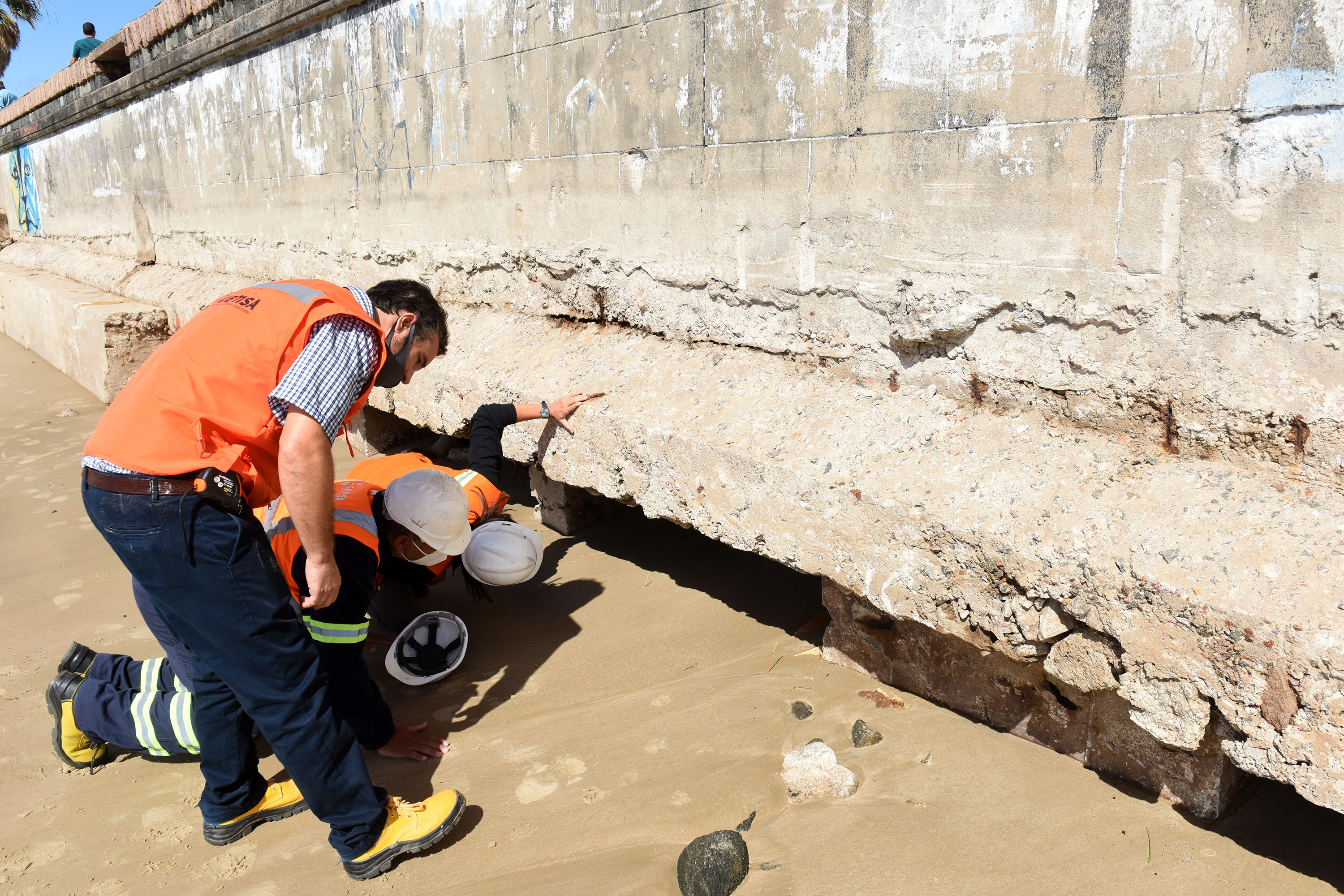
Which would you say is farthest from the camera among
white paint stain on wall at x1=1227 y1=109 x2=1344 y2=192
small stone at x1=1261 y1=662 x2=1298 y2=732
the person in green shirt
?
the person in green shirt

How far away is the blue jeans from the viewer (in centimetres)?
206

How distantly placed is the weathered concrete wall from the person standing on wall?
1240mm

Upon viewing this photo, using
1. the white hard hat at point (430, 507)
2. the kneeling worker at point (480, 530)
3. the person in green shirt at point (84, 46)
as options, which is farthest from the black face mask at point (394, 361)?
the person in green shirt at point (84, 46)

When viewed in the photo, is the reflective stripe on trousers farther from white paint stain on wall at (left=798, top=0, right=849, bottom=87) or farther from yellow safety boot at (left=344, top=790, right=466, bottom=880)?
white paint stain on wall at (left=798, top=0, right=849, bottom=87)

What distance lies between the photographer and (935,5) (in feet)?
8.18

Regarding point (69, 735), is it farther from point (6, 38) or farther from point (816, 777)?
point (6, 38)

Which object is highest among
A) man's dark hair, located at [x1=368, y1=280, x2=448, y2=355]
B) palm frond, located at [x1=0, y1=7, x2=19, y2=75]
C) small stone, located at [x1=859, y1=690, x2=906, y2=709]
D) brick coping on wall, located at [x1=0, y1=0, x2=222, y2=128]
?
palm frond, located at [x1=0, y1=7, x2=19, y2=75]

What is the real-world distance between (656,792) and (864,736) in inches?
23.9

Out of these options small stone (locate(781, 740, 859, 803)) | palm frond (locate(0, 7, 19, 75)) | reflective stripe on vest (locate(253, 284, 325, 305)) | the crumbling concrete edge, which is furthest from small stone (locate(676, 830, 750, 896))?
palm frond (locate(0, 7, 19, 75))

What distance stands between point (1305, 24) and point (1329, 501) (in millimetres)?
1041

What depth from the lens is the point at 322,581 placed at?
2.21 metres

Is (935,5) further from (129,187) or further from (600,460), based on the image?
(129,187)

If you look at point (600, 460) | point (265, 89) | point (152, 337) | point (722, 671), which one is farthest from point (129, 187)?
point (722, 671)

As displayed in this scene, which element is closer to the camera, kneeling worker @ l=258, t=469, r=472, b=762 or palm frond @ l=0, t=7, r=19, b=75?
kneeling worker @ l=258, t=469, r=472, b=762
